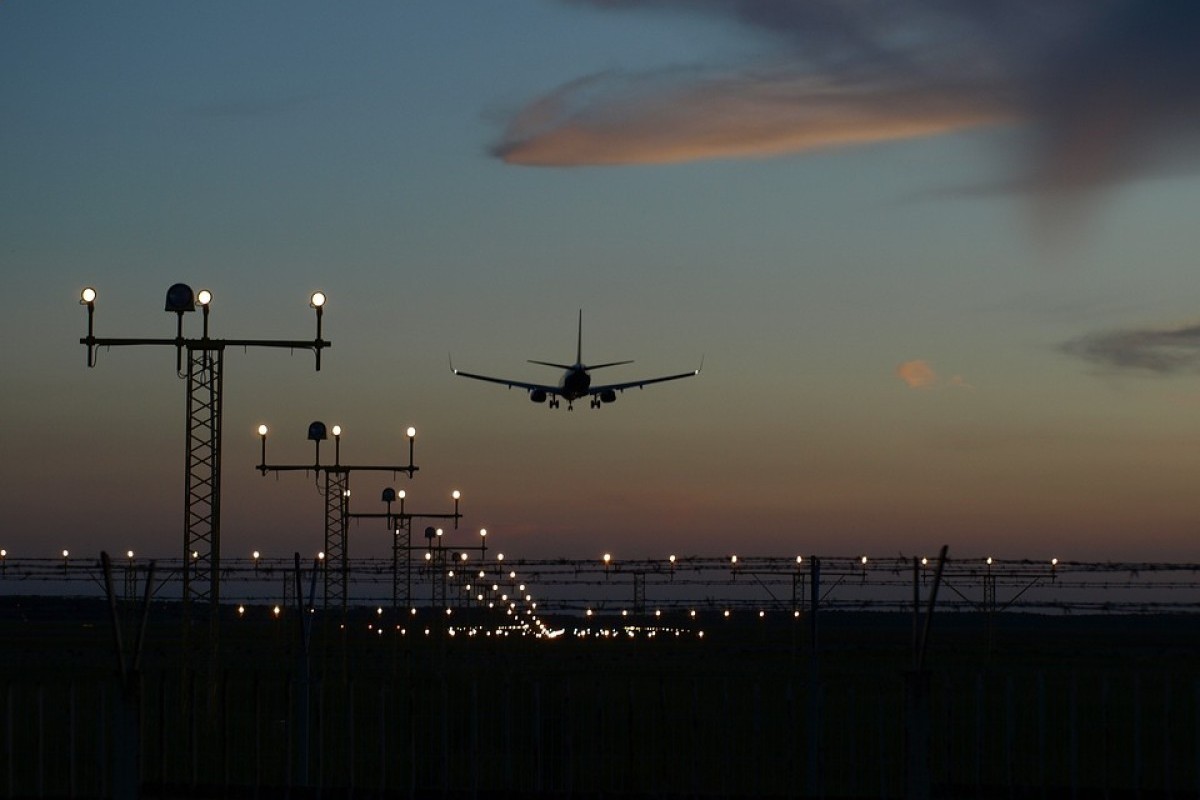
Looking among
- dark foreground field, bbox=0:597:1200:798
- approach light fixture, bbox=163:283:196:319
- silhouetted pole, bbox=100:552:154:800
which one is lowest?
dark foreground field, bbox=0:597:1200:798

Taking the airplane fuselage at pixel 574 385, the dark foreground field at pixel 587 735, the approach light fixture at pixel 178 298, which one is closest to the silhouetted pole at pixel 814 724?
the dark foreground field at pixel 587 735

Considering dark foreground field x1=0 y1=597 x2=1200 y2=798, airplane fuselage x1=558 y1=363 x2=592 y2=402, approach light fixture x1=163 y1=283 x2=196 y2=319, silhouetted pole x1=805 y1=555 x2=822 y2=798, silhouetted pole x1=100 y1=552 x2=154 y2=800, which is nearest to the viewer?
silhouetted pole x1=100 y1=552 x2=154 y2=800

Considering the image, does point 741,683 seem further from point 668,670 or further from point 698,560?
point 698,560

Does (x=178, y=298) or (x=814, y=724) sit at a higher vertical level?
(x=178, y=298)

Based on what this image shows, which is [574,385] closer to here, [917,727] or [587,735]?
[587,735]

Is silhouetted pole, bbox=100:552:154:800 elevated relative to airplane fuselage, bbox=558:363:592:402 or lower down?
lower down

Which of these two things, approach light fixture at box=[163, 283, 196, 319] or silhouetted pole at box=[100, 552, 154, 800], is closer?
silhouetted pole at box=[100, 552, 154, 800]

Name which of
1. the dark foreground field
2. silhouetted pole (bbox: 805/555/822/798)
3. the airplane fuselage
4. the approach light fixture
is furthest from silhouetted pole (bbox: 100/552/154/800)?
the airplane fuselage

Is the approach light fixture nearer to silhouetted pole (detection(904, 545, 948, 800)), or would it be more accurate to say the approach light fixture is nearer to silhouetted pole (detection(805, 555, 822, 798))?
silhouetted pole (detection(805, 555, 822, 798))

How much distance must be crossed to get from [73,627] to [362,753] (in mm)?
117325

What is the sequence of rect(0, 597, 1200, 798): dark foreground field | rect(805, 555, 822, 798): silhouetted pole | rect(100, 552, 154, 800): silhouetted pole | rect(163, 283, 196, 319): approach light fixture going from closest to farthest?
rect(100, 552, 154, 800): silhouetted pole
rect(0, 597, 1200, 798): dark foreground field
rect(805, 555, 822, 798): silhouetted pole
rect(163, 283, 196, 319): approach light fixture

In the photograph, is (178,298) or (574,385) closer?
(178,298)

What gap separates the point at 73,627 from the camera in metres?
150

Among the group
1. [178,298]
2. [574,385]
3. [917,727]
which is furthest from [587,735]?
[574,385]
